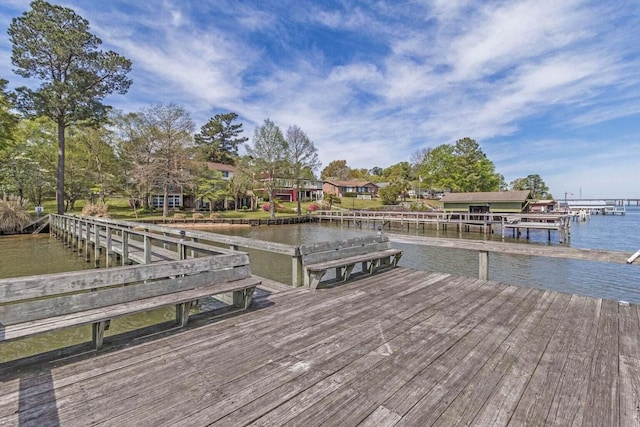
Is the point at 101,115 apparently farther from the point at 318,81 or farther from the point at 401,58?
the point at 401,58

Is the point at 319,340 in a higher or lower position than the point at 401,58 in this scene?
lower

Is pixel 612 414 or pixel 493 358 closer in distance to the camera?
pixel 612 414

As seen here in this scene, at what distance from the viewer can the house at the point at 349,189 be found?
220ft

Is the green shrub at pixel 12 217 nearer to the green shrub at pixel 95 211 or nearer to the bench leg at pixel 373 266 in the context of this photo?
the green shrub at pixel 95 211

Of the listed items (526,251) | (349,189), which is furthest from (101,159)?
(349,189)

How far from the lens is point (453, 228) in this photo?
32281 millimetres

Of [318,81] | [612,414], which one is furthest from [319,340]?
[318,81]

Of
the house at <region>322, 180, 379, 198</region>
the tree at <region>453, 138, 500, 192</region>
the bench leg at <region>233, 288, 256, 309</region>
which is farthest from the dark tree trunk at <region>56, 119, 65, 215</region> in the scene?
the tree at <region>453, 138, 500, 192</region>

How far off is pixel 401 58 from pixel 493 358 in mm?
16128

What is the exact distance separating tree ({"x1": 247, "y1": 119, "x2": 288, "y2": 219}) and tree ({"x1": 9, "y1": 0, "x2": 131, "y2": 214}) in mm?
15602

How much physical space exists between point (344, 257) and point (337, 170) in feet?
279

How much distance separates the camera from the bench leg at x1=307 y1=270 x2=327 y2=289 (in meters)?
5.05

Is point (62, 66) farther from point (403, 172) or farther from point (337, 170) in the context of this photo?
point (337, 170)

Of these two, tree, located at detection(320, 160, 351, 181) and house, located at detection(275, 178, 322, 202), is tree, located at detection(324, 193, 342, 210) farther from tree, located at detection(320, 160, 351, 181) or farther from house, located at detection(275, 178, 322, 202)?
tree, located at detection(320, 160, 351, 181)
